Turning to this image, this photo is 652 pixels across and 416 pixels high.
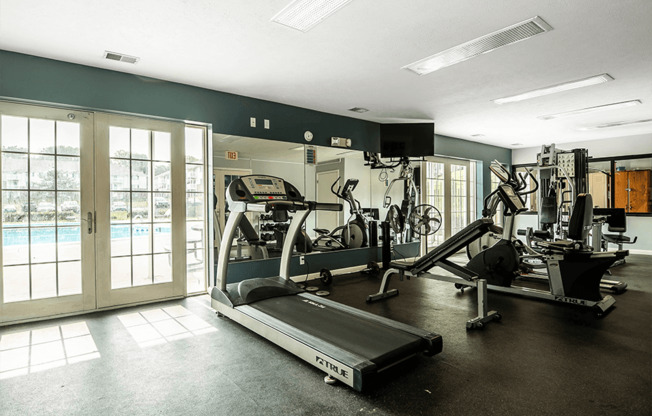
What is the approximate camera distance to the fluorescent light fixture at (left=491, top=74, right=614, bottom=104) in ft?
14.9

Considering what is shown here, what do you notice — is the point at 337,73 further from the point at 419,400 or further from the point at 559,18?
the point at 419,400

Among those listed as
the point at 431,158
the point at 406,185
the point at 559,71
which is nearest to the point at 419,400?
the point at 559,71

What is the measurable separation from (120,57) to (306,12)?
84.2 inches

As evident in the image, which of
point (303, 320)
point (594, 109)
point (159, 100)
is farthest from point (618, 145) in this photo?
point (159, 100)

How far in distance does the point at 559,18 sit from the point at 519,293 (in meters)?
2.93

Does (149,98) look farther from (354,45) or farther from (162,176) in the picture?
(354,45)

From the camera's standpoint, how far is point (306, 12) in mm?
2975

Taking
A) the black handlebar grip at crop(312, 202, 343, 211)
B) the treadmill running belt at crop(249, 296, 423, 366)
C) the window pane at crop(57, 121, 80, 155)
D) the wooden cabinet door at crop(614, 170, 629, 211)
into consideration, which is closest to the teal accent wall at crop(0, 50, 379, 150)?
A: the window pane at crop(57, 121, 80, 155)

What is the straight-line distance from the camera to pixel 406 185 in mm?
7188

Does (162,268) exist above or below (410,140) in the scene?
below

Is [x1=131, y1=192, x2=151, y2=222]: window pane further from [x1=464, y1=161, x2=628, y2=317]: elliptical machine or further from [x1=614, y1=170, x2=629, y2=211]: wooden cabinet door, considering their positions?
[x1=614, y1=170, x2=629, y2=211]: wooden cabinet door

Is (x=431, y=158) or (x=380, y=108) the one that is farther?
(x=431, y=158)

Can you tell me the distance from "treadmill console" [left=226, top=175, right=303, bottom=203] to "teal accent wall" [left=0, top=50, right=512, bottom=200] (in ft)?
4.78

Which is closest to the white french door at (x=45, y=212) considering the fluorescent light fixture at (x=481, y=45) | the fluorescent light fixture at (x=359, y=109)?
the fluorescent light fixture at (x=359, y=109)
